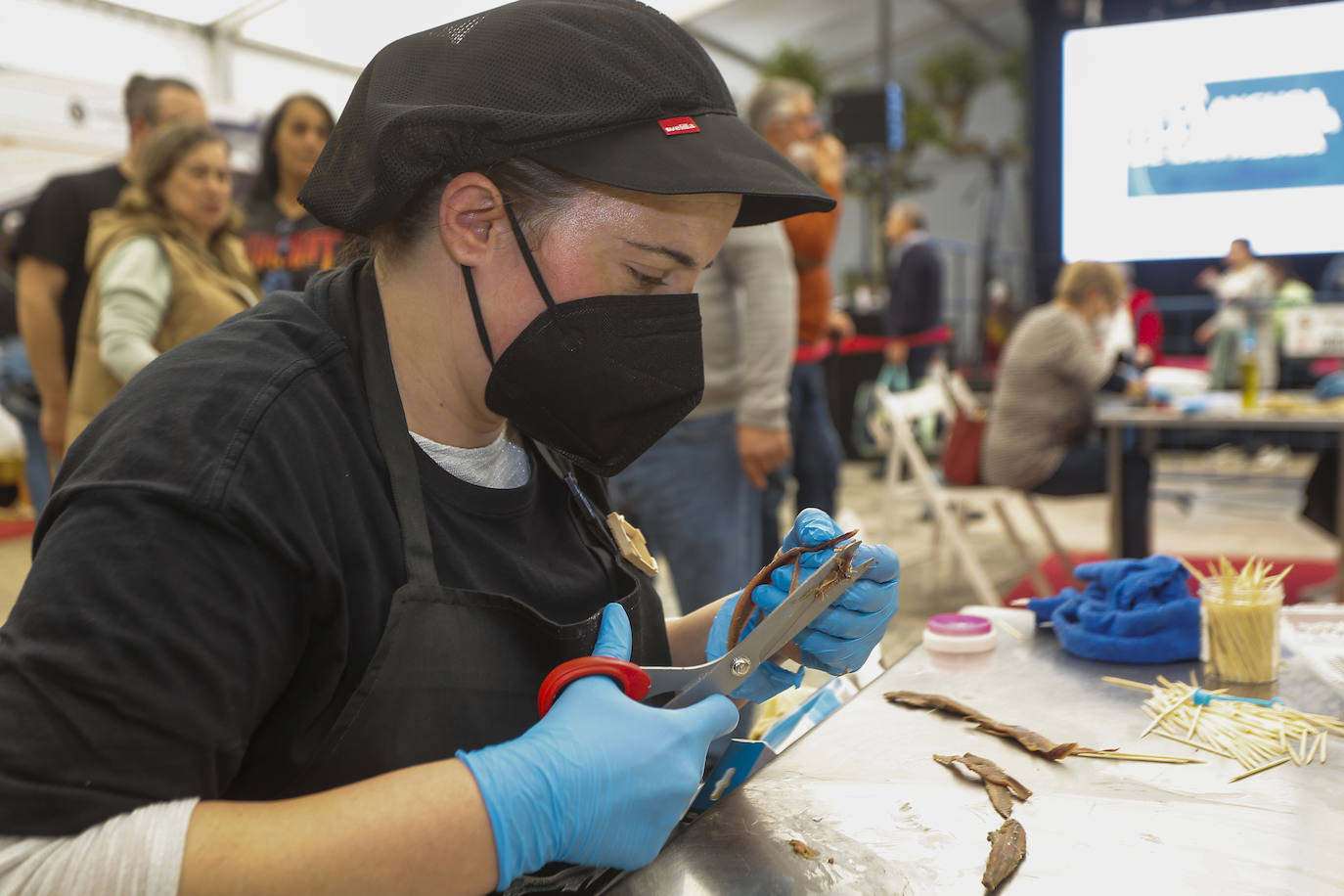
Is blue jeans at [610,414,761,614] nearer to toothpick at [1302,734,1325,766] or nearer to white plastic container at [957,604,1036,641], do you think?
white plastic container at [957,604,1036,641]

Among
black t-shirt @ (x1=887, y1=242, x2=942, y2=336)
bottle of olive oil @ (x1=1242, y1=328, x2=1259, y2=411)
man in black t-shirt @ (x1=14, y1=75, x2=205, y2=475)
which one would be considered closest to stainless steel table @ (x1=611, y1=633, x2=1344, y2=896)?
man in black t-shirt @ (x1=14, y1=75, x2=205, y2=475)

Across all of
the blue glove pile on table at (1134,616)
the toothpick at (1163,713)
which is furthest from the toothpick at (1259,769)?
the blue glove pile on table at (1134,616)

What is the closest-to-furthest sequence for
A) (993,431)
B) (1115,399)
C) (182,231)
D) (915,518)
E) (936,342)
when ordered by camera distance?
(182,231) < (993,431) < (1115,399) < (915,518) < (936,342)

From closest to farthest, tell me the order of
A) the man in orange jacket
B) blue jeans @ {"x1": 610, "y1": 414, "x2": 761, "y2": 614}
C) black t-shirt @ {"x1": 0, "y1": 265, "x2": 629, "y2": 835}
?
black t-shirt @ {"x1": 0, "y1": 265, "x2": 629, "y2": 835} < blue jeans @ {"x1": 610, "y1": 414, "x2": 761, "y2": 614} < the man in orange jacket

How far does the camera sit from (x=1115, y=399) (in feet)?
16.9

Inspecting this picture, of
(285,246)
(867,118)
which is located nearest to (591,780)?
(285,246)

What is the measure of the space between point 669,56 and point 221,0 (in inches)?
294

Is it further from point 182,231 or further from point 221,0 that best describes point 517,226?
point 221,0

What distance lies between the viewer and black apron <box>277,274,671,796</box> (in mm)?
878

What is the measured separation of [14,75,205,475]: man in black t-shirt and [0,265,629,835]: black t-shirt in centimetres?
233

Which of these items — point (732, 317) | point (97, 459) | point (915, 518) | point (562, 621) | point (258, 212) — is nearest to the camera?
point (97, 459)

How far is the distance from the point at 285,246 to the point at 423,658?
246 centimetres

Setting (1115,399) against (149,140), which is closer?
(149,140)

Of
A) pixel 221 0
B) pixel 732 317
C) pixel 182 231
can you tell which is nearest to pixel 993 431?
pixel 732 317
